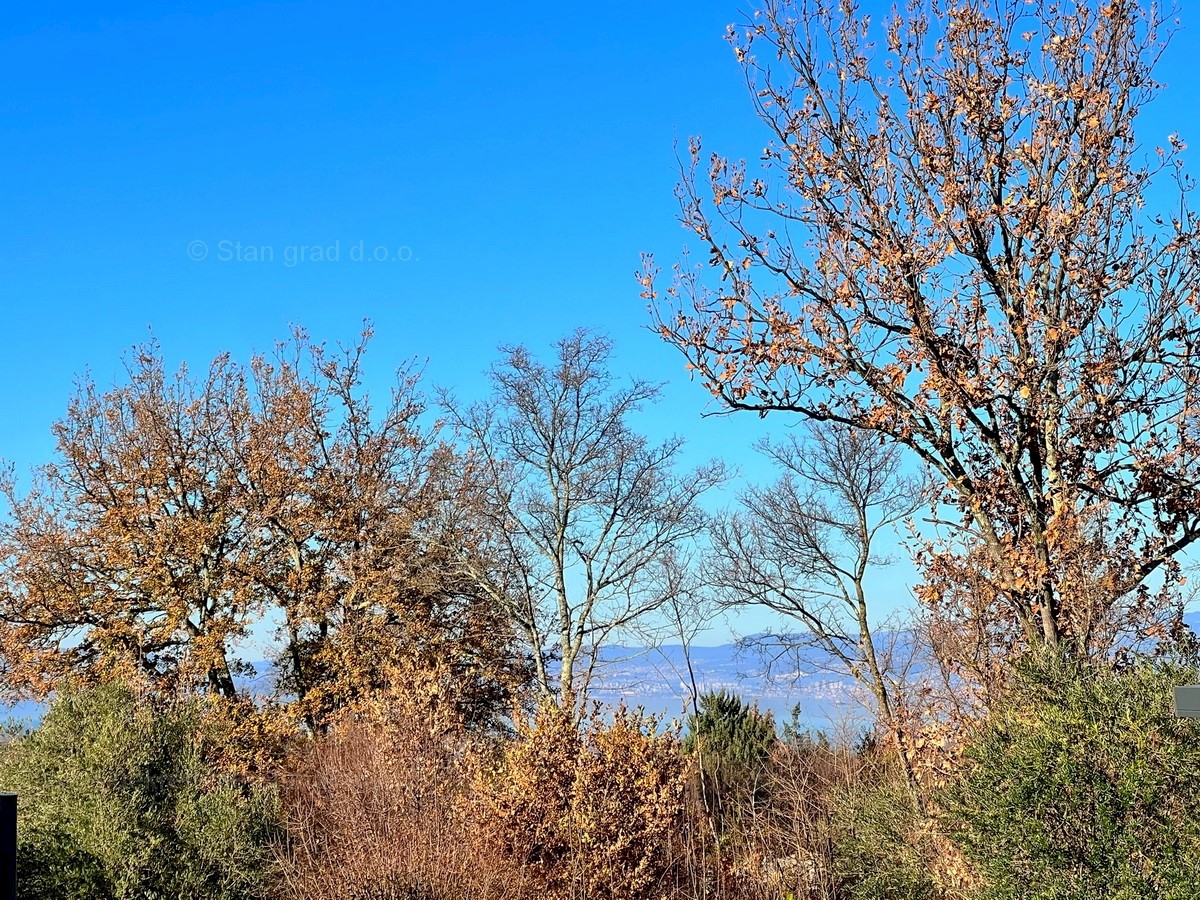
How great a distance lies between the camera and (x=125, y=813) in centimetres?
883

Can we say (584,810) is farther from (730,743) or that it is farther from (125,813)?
(730,743)

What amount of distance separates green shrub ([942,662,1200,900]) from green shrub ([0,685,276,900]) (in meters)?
5.86

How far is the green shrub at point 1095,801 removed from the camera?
561 cm

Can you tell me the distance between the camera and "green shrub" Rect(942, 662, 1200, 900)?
5.61 meters

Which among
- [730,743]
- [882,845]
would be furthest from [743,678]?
[882,845]

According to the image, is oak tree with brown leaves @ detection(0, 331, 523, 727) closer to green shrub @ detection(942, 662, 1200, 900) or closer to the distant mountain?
the distant mountain

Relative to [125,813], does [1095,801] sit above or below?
below

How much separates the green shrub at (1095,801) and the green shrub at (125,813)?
5.86 m

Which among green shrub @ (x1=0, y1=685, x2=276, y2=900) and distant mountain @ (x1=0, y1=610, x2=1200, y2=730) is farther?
distant mountain @ (x1=0, y1=610, x2=1200, y2=730)

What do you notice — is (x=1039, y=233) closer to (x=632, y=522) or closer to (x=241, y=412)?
(x=632, y=522)

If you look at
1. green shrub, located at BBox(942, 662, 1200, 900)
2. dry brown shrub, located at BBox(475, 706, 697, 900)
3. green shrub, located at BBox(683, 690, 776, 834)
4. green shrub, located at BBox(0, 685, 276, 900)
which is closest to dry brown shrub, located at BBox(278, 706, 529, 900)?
dry brown shrub, located at BBox(475, 706, 697, 900)

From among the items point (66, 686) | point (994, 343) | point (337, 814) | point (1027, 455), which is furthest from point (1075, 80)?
point (66, 686)

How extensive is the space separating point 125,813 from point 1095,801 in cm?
702

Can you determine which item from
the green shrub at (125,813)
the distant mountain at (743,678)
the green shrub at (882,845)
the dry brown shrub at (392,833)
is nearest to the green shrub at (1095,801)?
the green shrub at (882,845)
